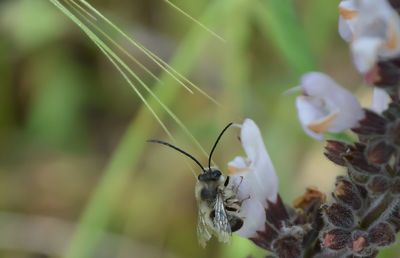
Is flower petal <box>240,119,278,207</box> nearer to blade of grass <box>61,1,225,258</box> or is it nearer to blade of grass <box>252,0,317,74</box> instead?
blade of grass <box>252,0,317,74</box>

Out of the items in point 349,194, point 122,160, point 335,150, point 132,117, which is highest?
point 132,117

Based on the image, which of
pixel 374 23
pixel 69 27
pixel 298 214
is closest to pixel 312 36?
pixel 69 27

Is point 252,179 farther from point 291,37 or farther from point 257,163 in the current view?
point 291,37

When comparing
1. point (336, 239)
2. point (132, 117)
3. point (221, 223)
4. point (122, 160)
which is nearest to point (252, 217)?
point (221, 223)

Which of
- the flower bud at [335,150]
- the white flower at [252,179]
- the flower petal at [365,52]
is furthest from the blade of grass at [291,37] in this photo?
the flower petal at [365,52]

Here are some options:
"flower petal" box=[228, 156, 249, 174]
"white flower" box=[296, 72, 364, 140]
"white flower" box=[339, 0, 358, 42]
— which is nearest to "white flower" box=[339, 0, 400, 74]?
"white flower" box=[339, 0, 358, 42]
